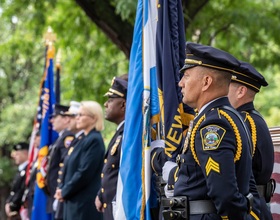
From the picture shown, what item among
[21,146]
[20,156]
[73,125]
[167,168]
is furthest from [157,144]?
[21,146]

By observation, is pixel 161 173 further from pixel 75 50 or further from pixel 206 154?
pixel 75 50

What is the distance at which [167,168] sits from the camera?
505cm

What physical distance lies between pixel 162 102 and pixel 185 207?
1459 millimetres

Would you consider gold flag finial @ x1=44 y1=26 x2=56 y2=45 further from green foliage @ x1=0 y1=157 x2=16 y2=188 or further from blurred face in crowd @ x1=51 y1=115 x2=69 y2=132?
green foliage @ x1=0 y1=157 x2=16 y2=188

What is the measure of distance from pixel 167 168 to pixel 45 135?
23.1 feet

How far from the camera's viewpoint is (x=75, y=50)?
1362cm

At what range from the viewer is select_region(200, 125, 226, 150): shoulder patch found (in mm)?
4191

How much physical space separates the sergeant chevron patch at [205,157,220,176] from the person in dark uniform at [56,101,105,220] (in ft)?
15.3

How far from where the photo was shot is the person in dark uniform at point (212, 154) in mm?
4141

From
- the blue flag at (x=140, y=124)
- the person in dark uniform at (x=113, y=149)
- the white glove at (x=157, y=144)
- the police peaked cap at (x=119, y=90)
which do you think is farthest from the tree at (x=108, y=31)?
the white glove at (x=157, y=144)

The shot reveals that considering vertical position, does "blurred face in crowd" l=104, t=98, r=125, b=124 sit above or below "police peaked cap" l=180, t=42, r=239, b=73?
below

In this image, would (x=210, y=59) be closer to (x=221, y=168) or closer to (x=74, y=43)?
(x=221, y=168)

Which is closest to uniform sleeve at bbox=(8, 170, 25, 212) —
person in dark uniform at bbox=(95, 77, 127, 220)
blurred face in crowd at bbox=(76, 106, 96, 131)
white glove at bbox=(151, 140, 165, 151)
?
blurred face in crowd at bbox=(76, 106, 96, 131)

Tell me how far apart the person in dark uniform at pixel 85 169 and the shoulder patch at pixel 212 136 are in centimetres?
460
